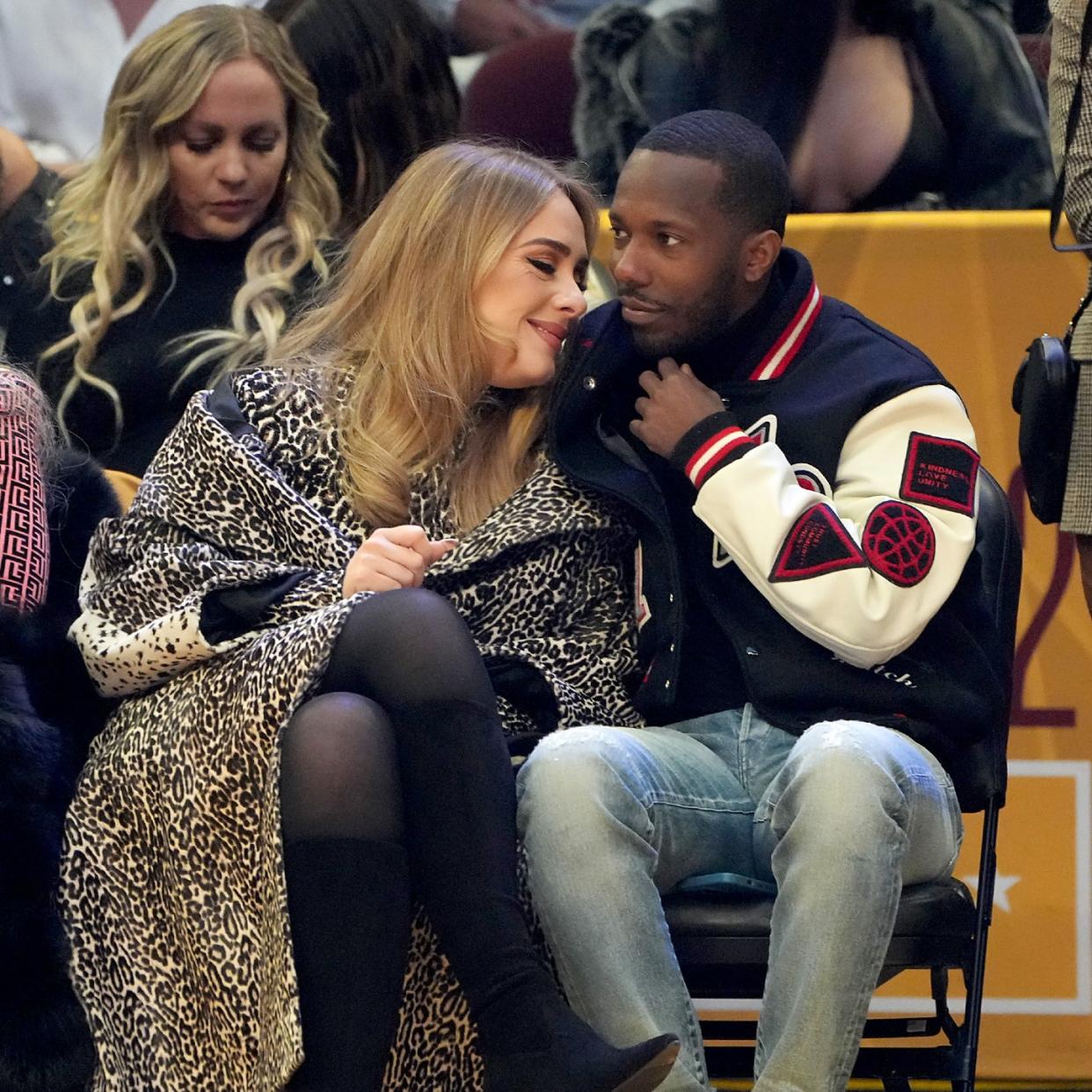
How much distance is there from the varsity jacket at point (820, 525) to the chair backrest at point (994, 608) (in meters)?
0.03

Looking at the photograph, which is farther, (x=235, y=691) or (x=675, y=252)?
(x=675, y=252)

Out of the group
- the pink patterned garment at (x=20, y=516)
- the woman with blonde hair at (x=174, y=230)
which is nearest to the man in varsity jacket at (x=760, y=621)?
the pink patterned garment at (x=20, y=516)

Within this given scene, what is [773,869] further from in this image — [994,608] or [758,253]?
[758,253]

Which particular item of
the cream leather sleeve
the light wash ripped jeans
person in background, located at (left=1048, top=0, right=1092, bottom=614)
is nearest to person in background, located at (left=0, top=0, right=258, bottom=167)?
person in background, located at (left=1048, top=0, right=1092, bottom=614)

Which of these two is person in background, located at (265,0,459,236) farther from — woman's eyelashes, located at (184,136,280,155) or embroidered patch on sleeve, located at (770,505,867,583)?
embroidered patch on sleeve, located at (770,505,867,583)

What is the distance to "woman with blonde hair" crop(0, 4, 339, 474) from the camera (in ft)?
10.4

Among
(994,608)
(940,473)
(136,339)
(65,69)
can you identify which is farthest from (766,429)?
(65,69)

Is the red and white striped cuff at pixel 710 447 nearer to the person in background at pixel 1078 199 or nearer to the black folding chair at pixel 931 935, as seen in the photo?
the black folding chair at pixel 931 935

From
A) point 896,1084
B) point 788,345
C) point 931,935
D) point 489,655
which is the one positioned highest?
point 788,345

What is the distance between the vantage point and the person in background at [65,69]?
408 centimetres

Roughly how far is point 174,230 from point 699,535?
4.49 ft

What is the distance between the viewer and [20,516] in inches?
94.6

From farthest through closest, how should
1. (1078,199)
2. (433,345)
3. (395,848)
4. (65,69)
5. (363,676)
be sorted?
(65,69)
(1078,199)
(433,345)
(363,676)
(395,848)

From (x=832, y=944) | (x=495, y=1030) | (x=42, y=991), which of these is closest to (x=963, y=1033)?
(x=832, y=944)
